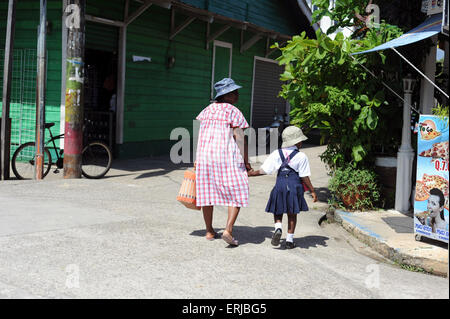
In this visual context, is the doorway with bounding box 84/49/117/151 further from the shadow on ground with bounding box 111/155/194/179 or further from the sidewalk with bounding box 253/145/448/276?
the sidewalk with bounding box 253/145/448/276

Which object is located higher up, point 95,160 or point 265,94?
point 265,94

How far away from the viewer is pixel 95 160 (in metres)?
9.68

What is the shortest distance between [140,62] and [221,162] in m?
7.65

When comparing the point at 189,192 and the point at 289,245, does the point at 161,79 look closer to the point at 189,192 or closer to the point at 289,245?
the point at 189,192

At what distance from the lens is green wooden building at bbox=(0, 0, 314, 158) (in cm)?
1127

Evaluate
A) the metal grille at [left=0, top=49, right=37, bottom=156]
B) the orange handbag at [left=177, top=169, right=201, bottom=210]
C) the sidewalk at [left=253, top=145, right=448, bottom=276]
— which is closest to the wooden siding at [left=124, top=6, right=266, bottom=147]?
the metal grille at [left=0, top=49, right=37, bottom=156]

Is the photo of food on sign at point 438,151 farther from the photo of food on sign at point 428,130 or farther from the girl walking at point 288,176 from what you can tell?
the girl walking at point 288,176

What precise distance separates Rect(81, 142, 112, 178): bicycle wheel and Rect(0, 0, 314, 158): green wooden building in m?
1.60

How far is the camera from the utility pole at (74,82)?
9367mm

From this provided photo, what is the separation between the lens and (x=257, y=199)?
8.91m

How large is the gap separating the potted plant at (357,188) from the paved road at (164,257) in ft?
1.62
